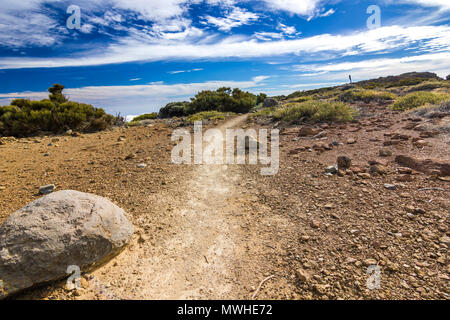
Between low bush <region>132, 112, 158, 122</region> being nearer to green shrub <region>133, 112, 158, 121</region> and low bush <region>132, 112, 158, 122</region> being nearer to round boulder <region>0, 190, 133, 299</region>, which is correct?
green shrub <region>133, 112, 158, 121</region>

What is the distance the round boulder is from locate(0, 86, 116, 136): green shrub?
892 centimetres

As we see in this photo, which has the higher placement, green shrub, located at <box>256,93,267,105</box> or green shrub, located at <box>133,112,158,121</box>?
green shrub, located at <box>256,93,267,105</box>

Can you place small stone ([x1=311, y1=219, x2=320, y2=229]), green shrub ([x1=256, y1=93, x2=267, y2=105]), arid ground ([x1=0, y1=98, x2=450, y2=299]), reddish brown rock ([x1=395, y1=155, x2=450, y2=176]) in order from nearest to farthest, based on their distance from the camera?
arid ground ([x1=0, y1=98, x2=450, y2=299])
small stone ([x1=311, y1=219, x2=320, y2=229])
reddish brown rock ([x1=395, y1=155, x2=450, y2=176])
green shrub ([x1=256, y1=93, x2=267, y2=105])

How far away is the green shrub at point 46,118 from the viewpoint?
8.91 metres

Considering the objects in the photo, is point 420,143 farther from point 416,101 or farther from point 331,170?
point 416,101

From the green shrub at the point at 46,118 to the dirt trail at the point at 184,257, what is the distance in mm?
8307

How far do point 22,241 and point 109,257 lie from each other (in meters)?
0.86

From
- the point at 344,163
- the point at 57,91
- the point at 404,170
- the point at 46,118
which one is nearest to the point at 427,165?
the point at 404,170

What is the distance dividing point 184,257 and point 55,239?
1407 mm

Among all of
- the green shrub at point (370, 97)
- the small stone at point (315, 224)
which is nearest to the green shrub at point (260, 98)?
the green shrub at point (370, 97)

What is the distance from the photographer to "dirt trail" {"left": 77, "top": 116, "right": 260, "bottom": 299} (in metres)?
2.29

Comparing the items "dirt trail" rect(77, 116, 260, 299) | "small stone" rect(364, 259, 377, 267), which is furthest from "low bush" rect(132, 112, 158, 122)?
"small stone" rect(364, 259, 377, 267)

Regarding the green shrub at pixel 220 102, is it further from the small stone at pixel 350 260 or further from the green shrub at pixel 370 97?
the small stone at pixel 350 260

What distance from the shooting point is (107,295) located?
2215 mm
